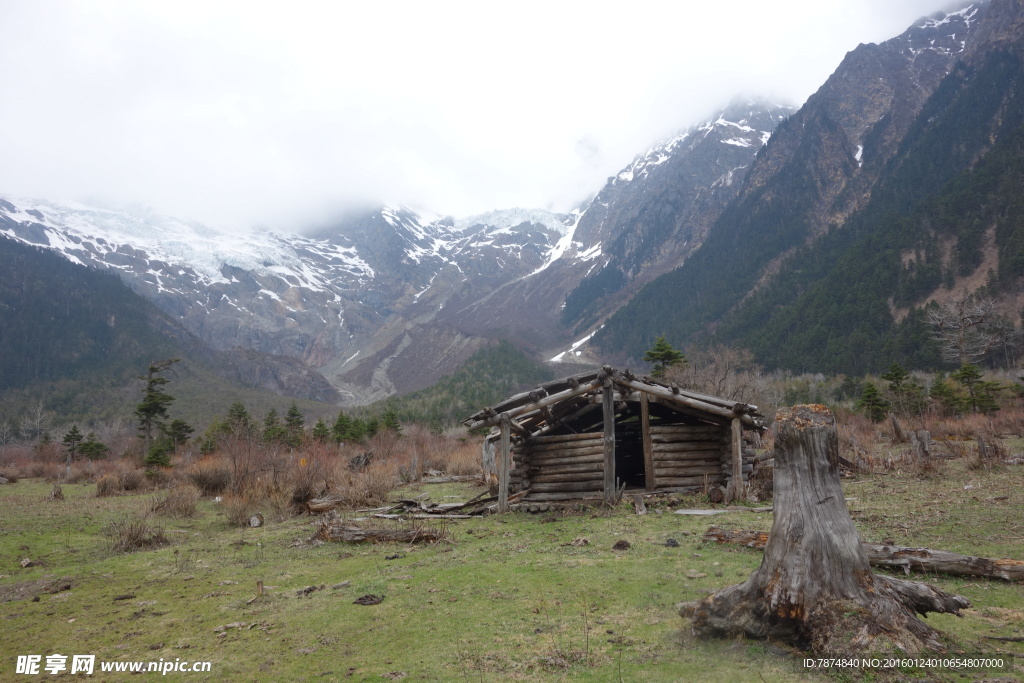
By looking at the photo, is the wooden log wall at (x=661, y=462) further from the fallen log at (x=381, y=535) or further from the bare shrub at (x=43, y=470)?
the bare shrub at (x=43, y=470)

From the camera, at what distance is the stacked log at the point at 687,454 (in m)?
15.9

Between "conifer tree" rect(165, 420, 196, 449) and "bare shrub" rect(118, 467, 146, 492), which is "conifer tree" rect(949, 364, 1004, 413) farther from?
"conifer tree" rect(165, 420, 196, 449)

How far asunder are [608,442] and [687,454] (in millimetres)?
2793

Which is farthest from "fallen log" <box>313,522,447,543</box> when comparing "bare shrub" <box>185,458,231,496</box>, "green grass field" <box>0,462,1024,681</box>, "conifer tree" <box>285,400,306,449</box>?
"conifer tree" <box>285,400,306,449</box>

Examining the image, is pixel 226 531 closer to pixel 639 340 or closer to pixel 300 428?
pixel 300 428

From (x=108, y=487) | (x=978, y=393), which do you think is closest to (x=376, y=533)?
(x=108, y=487)

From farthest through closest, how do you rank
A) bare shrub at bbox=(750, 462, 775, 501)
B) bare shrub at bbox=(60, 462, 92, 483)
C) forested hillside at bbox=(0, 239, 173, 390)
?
forested hillside at bbox=(0, 239, 173, 390), bare shrub at bbox=(60, 462, 92, 483), bare shrub at bbox=(750, 462, 775, 501)

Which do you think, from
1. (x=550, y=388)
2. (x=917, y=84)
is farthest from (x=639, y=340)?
(x=550, y=388)

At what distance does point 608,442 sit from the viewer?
15.2m

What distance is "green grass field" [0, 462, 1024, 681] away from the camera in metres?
5.02

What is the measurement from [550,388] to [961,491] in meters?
10.1

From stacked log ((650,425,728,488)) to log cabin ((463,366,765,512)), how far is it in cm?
3

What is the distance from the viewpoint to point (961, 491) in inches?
493

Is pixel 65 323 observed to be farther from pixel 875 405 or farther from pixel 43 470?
pixel 875 405
